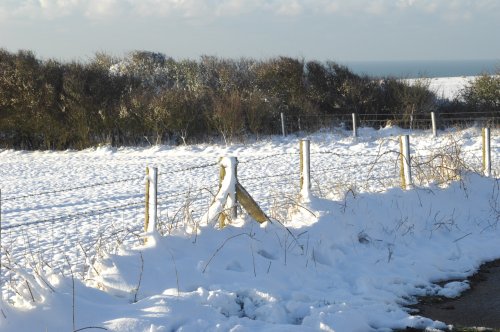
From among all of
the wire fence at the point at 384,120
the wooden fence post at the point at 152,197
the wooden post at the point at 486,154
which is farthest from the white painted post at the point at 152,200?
the wire fence at the point at 384,120

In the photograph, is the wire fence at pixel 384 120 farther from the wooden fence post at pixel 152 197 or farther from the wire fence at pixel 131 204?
the wooden fence post at pixel 152 197

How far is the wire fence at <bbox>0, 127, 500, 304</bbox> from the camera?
780cm

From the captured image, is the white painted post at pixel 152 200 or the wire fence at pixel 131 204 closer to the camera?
the white painted post at pixel 152 200

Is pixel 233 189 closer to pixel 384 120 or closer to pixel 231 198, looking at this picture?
pixel 231 198

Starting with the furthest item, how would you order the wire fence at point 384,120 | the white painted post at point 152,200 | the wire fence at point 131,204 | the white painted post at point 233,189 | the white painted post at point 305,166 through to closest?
the wire fence at point 384,120
the white painted post at point 305,166
the wire fence at point 131,204
the white painted post at point 233,189
the white painted post at point 152,200

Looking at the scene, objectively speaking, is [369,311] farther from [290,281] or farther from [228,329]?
[228,329]

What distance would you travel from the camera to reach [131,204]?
824 cm

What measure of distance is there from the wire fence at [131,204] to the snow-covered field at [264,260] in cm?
5

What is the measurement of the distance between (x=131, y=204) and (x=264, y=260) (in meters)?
2.40

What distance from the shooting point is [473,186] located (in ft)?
33.1

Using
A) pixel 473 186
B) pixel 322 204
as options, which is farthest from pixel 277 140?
pixel 322 204

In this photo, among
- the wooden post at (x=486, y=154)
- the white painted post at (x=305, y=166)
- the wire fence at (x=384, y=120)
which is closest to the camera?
the white painted post at (x=305, y=166)

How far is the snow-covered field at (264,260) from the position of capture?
5090mm

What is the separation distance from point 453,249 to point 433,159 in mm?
2910
